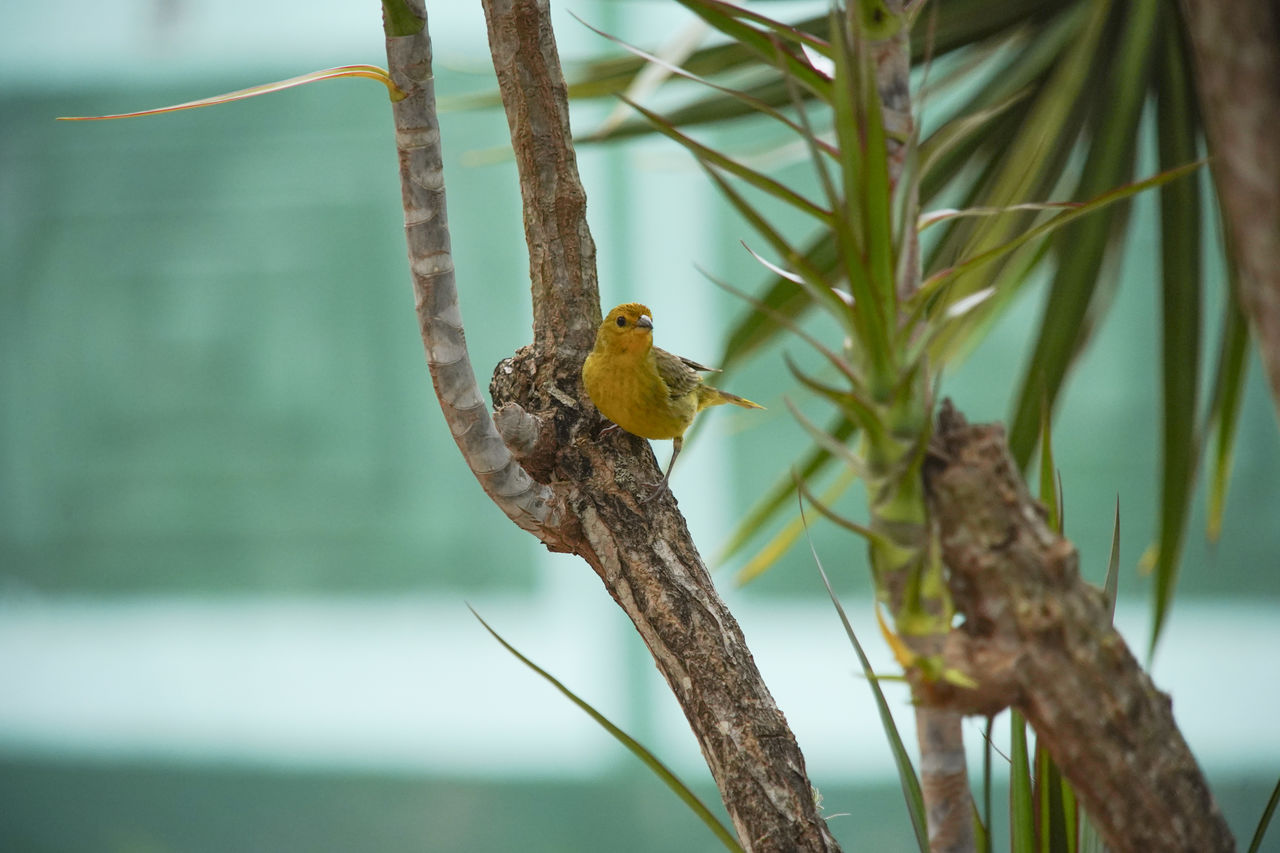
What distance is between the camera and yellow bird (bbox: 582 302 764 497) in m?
0.86

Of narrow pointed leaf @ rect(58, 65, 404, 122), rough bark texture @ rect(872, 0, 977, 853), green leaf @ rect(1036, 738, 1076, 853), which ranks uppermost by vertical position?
narrow pointed leaf @ rect(58, 65, 404, 122)

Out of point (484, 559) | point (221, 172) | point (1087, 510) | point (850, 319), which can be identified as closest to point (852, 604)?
point (1087, 510)

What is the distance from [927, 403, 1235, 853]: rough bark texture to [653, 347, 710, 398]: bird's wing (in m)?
0.56

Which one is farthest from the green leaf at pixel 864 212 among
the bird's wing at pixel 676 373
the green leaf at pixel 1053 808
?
the bird's wing at pixel 676 373

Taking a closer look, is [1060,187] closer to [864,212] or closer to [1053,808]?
[1053,808]

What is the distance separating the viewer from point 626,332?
0.97 m

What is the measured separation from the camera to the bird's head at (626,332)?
93 centimetres

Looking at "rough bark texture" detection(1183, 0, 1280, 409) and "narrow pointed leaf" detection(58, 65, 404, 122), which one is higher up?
"narrow pointed leaf" detection(58, 65, 404, 122)

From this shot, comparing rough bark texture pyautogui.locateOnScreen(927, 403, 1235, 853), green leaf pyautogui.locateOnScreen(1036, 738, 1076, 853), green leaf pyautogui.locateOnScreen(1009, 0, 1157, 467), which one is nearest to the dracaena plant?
green leaf pyautogui.locateOnScreen(1009, 0, 1157, 467)

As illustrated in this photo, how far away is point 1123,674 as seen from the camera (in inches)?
16.7

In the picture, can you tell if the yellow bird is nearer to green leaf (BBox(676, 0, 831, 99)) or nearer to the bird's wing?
the bird's wing

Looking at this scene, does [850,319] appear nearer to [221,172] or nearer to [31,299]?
[221,172]

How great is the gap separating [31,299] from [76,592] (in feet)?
3.23

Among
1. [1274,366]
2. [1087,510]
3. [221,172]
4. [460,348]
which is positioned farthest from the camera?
[221,172]
